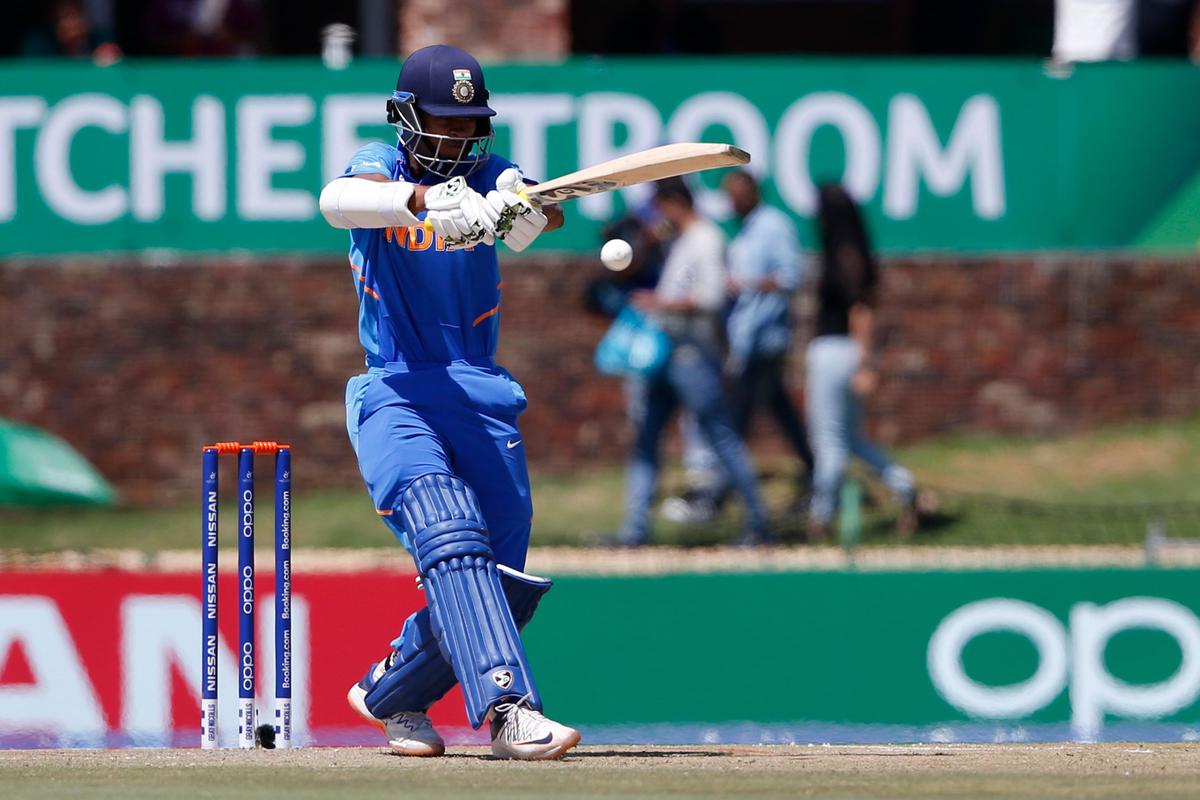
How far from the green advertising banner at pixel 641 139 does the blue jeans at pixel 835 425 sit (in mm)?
1363

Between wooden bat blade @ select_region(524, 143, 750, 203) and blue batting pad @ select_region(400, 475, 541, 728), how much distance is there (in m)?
0.79

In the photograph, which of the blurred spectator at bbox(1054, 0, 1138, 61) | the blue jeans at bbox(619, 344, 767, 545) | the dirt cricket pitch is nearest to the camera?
the dirt cricket pitch

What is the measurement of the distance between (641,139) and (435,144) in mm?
5986

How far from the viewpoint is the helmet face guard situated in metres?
5.92

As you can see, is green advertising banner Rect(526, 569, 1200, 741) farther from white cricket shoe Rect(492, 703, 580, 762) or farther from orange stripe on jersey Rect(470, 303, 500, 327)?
white cricket shoe Rect(492, 703, 580, 762)

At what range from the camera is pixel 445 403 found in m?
5.95

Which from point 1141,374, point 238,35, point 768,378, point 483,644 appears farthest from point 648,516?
point 483,644

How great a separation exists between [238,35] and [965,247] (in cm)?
427

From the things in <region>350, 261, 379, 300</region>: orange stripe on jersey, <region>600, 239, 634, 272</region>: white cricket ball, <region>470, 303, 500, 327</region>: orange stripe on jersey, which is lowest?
<region>470, 303, 500, 327</region>: orange stripe on jersey

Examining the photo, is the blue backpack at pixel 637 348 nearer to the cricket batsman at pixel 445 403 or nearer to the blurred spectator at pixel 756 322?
the blurred spectator at pixel 756 322

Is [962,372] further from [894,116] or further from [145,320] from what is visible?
[145,320]

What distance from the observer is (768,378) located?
11375 millimetres

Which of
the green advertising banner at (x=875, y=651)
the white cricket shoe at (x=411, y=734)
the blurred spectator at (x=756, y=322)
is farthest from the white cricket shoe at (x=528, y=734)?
the blurred spectator at (x=756, y=322)

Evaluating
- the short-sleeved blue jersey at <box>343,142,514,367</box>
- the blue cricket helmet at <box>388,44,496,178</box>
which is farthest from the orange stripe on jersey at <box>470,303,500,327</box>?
the blue cricket helmet at <box>388,44,496,178</box>
